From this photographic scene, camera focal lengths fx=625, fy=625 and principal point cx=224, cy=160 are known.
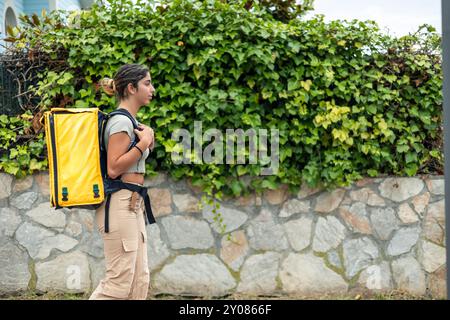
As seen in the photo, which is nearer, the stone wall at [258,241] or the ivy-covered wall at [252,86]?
the ivy-covered wall at [252,86]

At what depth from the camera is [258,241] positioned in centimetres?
618

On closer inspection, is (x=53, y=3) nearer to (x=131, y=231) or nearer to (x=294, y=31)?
(x=294, y=31)

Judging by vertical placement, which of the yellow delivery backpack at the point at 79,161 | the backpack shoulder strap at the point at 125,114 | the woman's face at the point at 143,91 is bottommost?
the yellow delivery backpack at the point at 79,161

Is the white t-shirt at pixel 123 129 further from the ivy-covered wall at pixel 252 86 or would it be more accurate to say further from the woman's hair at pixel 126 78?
the ivy-covered wall at pixel 252 86

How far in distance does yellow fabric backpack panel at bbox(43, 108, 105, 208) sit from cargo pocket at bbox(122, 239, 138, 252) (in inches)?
11.8

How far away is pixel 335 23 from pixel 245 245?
7.79 ft

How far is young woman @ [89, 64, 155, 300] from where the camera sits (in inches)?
153

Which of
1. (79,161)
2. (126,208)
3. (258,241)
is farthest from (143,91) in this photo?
(258,241)

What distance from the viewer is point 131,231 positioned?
12.9 ft

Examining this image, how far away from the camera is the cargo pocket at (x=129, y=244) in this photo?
390 cm

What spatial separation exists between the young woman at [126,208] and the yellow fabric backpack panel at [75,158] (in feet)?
0.29

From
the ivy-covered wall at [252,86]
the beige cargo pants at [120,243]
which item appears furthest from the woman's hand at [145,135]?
the ivy-covered wall at [252,86]

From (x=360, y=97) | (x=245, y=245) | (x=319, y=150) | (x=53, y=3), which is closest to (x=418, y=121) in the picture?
(x=360, y=97)

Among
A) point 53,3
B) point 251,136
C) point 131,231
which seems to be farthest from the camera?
point 53,3
